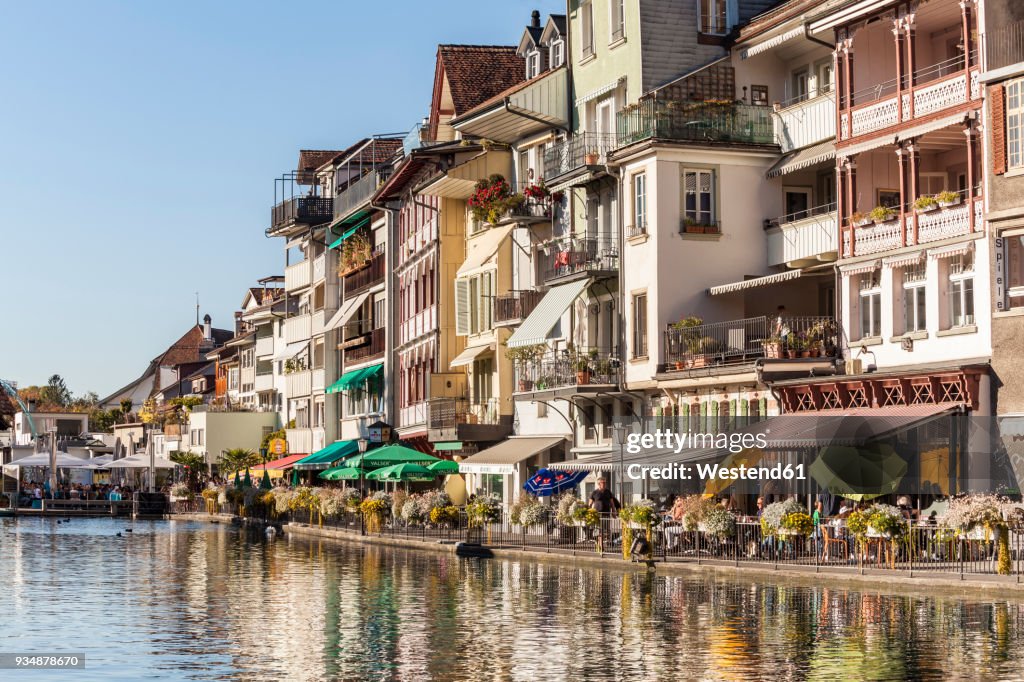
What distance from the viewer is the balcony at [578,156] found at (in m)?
53.8

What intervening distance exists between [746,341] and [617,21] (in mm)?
12421

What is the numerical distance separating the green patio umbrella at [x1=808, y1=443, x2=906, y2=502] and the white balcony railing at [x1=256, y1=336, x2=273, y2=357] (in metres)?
76.2

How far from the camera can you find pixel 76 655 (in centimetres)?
2441

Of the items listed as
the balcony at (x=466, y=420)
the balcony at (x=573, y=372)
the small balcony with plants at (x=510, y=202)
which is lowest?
the balcony at (x=466, y=420)

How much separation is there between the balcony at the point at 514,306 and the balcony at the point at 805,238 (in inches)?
442

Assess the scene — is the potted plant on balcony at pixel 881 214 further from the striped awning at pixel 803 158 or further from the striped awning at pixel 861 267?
the striped awning at pixel 803 158

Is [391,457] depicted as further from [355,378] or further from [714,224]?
[714,224]

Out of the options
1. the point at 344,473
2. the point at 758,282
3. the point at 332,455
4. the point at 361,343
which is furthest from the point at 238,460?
the point at 758,282

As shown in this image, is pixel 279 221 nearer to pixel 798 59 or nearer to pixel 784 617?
pixel 798 59

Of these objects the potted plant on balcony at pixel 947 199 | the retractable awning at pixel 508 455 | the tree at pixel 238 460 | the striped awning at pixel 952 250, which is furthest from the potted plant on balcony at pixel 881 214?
the tree at pixel 238 460

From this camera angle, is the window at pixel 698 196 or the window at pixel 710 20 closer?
the window at pixel 698 196

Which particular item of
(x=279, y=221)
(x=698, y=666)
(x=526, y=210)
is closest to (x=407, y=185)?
(x=526, y=210)

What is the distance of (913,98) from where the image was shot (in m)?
41.5

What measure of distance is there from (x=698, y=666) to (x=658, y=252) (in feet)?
92.6
